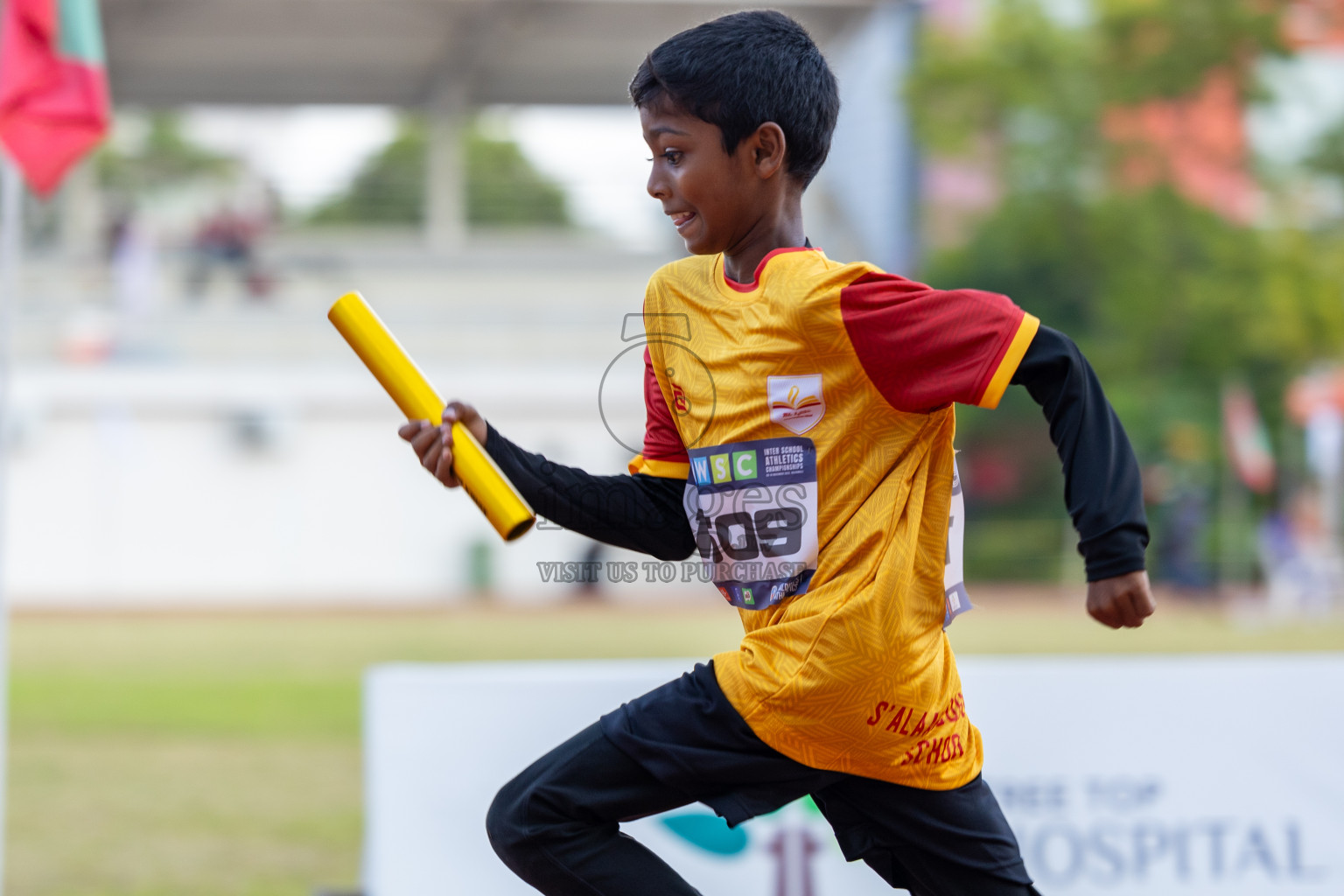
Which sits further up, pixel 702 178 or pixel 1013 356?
pixel 702 178

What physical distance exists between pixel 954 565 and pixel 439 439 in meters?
0.89

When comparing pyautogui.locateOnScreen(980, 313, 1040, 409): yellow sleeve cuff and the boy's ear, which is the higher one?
the boy's ear

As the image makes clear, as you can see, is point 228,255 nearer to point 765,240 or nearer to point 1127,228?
point 1127,228

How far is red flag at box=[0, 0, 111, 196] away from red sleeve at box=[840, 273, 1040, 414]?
3.95m

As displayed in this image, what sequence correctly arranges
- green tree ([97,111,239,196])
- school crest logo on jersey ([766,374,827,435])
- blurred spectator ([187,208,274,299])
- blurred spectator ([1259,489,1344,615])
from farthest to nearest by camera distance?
green tree ([97,111,239,196]) < blurred spectator ([187,208,274,299]) < blurred spectator ([1259,489,1344,615]) < school crest logo on jersey ([766,374,827,435])

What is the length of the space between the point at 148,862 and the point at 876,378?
13.1 feet

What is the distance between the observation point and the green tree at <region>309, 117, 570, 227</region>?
86.5 feet

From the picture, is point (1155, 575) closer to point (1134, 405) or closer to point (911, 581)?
point (1134, 405)

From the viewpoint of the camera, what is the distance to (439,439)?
224cm

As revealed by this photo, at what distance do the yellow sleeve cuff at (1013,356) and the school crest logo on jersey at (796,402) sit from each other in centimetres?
28

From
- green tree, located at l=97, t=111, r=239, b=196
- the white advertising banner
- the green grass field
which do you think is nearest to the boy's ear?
the white advertising banner

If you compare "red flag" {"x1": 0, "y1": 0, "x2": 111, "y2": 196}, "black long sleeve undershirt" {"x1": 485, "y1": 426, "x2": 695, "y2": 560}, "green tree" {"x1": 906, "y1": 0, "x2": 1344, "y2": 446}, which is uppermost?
"green tree" {"x1": 906, "y1": 0, "x2": 1344, "y2": 446}

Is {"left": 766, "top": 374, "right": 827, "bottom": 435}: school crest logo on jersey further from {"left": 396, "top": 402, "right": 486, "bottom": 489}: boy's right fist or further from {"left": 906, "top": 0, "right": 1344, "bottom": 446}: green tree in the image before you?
{"left": 906, "top": 0, "right": 1344, "bottom": 446}: green tree

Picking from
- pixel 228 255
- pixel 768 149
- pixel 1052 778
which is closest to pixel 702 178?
pixel 768 149
